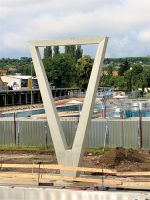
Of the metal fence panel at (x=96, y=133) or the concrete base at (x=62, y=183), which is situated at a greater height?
the metal fence panel at (x=96, y=133)

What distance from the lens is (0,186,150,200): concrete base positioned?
1335 centimetres

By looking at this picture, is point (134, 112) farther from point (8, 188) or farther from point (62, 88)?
point (62, 88)

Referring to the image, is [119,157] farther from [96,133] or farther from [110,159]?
[96,133]

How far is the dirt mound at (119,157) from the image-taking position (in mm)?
23458

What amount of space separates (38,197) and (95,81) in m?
5.15

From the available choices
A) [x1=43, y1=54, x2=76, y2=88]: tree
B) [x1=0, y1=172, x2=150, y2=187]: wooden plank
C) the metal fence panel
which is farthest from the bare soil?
[x1=43, y1=54, x2=76, y2=88]: tree

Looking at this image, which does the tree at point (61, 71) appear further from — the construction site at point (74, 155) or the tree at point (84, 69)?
the construction site at point (74, 155)

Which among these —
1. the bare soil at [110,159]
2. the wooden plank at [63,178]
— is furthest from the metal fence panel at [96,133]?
the wooden plank at [63,178]

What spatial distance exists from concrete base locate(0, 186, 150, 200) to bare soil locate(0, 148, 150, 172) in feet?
26.0

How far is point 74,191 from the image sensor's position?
45.9ft

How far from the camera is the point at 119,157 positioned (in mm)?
23734

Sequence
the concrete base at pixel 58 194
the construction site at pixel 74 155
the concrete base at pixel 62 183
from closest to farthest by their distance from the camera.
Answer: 1. the concrete base at pixel 58 194
2. the construction site at pixel 74 155
3. the concrete base at pixel 62 183

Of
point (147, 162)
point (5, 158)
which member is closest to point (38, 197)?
point (147, 162)

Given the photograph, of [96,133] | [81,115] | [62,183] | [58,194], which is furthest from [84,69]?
[58,194]
